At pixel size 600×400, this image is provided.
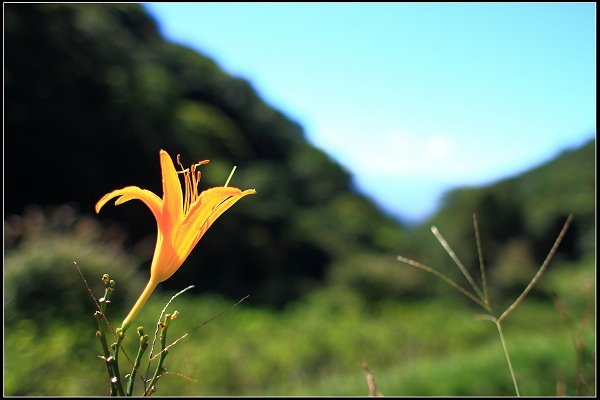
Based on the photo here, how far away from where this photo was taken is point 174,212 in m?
0.41

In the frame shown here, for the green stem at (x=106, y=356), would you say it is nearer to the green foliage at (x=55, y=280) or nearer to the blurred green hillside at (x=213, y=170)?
the green foliage at (x=55, y=280)

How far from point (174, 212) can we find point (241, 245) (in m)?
7.22

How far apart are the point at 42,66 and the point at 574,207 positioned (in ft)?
23.8

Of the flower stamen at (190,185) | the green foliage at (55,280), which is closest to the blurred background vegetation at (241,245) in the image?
the green foliage at (55,280)

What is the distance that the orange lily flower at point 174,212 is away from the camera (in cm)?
39

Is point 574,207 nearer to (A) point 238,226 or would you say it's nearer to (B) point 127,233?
(A) point 238,226

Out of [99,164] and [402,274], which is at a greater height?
[99,164]

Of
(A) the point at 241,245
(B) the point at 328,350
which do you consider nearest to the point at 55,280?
(B) the point at 328,350

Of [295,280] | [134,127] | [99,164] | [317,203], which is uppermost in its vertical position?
[134,127]

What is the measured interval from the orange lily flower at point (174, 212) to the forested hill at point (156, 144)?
18.9 feet

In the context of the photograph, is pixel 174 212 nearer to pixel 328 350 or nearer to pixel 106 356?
pixel 106 356

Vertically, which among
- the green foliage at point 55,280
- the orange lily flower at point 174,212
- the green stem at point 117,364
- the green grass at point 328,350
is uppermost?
the orange lily flower at point 174,212

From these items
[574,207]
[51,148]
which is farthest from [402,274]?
[51,148]

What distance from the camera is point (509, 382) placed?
2.78 m
